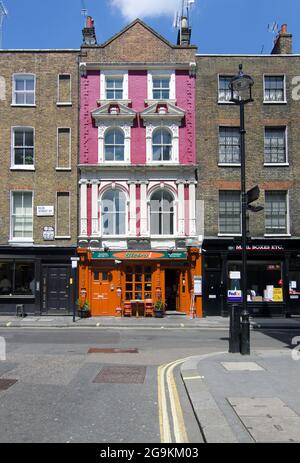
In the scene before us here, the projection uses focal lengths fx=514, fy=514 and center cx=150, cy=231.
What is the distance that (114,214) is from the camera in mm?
26703

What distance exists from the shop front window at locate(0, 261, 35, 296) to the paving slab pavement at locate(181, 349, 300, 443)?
638 inches

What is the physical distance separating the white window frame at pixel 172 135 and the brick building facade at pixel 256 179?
4.07 feet

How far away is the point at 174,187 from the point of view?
2661 cm

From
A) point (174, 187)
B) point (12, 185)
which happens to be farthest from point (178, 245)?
point (12, 185)

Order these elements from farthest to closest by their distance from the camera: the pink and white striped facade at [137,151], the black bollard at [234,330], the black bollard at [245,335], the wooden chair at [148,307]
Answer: the pink and white striped facade at [137,151] < the wooden chair at [148,307] < the black bollard at [234,330] < the black bollard at [245,335]

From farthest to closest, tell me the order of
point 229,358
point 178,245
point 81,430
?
1. point 178,245
2. point 229,358
3. point 81,430

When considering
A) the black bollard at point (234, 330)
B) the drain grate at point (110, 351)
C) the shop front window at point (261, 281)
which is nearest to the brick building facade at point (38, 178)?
the shop front window at point (261, 281)

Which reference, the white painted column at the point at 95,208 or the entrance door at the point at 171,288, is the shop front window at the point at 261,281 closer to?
the entrance door at the point at 171,288

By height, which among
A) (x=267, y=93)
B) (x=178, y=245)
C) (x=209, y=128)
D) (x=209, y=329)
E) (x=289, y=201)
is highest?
(x=267, y=93)

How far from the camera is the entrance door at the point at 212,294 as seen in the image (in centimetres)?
2628

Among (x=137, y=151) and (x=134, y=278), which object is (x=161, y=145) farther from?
(x=134, y=278)

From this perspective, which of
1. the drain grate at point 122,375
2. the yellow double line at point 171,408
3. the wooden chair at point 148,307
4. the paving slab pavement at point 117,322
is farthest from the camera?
the wooden chair at point 148,307

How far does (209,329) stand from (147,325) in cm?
275
